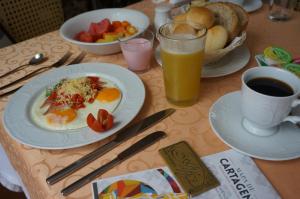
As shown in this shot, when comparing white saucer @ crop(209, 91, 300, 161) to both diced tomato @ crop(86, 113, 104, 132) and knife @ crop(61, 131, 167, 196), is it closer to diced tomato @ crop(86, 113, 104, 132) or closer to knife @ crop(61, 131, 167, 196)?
knife @ crop(61, 131, 167, 196)

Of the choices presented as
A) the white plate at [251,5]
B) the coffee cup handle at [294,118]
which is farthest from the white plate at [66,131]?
the white plate at [251,5]

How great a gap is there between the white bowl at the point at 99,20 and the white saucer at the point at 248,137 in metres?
0.42

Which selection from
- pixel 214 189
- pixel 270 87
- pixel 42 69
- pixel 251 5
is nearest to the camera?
pixel 214 189

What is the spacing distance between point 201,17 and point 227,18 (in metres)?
0.11

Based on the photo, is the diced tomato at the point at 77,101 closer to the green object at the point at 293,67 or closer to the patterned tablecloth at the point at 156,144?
the patterned tablecloth at the point at 156,144

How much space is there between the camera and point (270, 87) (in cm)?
67

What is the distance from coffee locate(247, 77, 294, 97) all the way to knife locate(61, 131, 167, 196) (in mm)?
Answer: 232

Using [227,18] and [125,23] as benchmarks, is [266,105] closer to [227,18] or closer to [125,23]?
[227,18]

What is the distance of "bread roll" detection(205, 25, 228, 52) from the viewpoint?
85 cm

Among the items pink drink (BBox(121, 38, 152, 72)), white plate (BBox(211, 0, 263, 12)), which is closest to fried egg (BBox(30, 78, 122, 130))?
pink drink (BBox(121, 38, 152, 72))

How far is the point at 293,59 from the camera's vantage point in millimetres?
950

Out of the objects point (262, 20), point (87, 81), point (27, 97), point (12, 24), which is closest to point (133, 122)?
point (87, 81)

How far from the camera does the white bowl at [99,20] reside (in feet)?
3.26

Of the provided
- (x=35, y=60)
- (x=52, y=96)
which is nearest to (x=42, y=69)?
(x=35, y=60)
